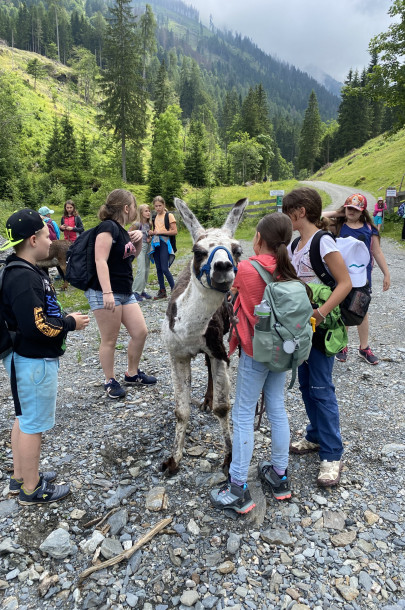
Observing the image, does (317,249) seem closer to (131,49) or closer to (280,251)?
(280,251)

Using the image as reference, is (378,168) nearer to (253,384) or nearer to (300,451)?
(300,451)

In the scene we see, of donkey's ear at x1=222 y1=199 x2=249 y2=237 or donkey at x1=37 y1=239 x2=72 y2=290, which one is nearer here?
donkey's ear at x1=222 y1=199 x2=249 y2=237

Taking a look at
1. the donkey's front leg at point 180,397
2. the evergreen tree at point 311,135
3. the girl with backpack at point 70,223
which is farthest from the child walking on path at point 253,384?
the evergreen tree at point 311,135

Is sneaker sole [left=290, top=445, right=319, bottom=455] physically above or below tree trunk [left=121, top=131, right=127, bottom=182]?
below

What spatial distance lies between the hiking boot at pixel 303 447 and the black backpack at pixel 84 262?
2.91 meters

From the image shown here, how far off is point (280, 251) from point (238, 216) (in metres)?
0.94

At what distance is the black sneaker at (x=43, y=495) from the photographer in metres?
2.88

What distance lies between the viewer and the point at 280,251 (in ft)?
8.18

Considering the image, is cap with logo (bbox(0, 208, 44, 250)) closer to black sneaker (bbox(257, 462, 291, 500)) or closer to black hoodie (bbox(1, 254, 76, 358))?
black hoodie (bbox(1, 254, 76, 358))

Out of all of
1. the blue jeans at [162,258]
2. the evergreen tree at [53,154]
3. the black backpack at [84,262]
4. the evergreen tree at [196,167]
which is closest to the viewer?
the black backpack at [84,262]

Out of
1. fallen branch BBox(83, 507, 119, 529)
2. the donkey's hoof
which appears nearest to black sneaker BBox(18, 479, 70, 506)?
fallen branch BBox(83, 507, 119, 529)

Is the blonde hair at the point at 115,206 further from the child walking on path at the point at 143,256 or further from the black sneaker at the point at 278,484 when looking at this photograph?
the child walking on path at the point at 143,256

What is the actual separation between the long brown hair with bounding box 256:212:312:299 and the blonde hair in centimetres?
222

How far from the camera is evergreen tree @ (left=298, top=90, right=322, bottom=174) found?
234ft
